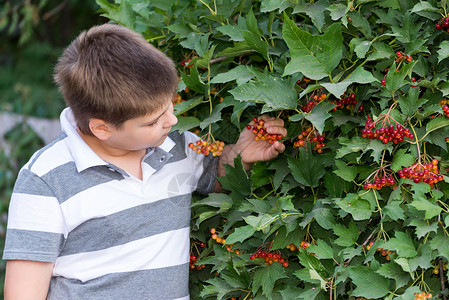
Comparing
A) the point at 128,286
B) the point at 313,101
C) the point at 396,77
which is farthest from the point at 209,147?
the point at 396,77

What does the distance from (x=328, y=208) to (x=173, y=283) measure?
1.70 ft

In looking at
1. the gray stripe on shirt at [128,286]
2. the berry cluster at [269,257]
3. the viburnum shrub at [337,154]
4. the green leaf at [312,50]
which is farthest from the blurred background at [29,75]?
the green leaf at [312,50]

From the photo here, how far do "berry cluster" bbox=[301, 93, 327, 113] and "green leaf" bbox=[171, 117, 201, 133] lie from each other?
0.32 meters

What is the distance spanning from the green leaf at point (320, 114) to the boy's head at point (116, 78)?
1.27 ft

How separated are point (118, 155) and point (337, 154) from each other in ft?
2.06

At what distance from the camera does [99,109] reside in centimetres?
140

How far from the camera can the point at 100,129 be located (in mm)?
1440

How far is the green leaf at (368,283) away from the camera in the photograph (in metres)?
1.15

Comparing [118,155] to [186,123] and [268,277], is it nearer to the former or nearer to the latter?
[186,123]

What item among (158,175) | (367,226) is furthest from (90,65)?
(367,226)

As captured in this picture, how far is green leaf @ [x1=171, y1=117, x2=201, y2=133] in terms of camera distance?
1488 mm

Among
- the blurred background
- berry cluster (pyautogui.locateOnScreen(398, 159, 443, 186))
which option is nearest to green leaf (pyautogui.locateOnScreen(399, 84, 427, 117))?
berry cluster (pyautogui.locateOnScreen(398, 159, 443, 186))

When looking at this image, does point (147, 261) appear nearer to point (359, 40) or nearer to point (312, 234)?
point (312, 234)

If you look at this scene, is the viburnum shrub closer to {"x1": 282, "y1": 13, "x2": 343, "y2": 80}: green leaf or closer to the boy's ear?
{"x1": 282, "y1": 13, "x2": 343, "y2": 80}: green leaf
